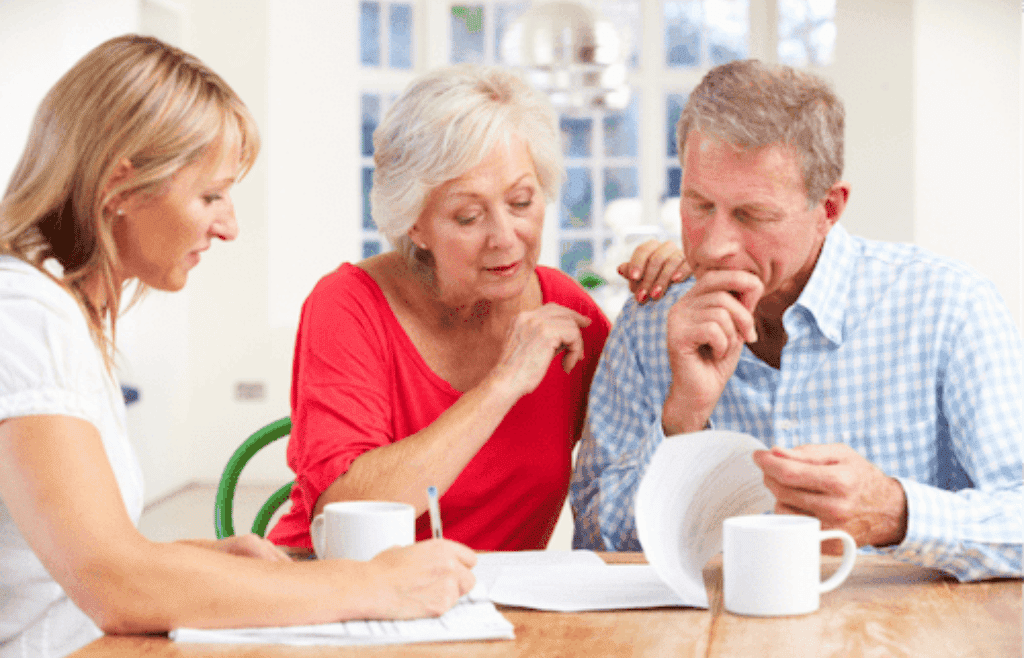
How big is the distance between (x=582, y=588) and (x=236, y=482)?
90 cm

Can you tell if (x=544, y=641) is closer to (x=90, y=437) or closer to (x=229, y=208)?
(x=90, y=437)

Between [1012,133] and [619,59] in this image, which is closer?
[619,59]

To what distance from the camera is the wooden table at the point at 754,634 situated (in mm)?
938

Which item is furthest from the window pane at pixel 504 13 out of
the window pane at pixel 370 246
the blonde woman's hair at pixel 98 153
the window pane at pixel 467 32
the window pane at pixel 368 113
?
the blonde woman's hair at pixel 98 153

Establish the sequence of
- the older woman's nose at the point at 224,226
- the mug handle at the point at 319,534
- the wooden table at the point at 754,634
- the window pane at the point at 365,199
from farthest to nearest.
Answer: the window pane at the point at 365,199 < the older woman's nose at the point at 224,226 < the mug handle at the point at 319,534 < the wooden table at the point at 754,634

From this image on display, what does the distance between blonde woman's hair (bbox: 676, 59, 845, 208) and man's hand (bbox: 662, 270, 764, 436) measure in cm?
18

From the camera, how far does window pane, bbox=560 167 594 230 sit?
7512mm

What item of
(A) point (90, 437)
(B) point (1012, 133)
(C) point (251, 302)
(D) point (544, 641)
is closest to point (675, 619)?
(D) point (544, 641)

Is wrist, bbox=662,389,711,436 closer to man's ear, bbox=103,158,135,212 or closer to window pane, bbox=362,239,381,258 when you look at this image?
man's ear, bbox=103,158,135,212

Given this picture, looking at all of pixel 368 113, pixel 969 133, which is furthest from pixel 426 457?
pixel 368 113

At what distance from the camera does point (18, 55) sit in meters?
4.41

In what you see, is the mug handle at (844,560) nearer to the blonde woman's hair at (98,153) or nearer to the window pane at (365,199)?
the blonde woman's hair at (98,153)

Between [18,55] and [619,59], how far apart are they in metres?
2.47

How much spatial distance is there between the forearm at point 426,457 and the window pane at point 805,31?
6.14 m
